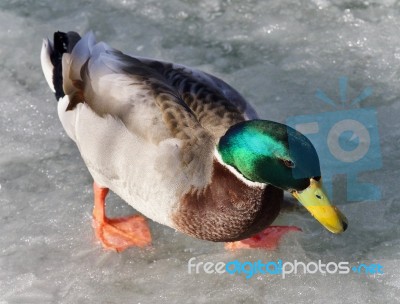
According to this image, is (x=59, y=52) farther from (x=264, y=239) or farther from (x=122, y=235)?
(x=264, y=239)

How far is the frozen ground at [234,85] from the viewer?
364 cm

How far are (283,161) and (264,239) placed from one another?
0.89 m

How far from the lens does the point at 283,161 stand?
10.0 feet

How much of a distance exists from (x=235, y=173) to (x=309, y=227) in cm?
72

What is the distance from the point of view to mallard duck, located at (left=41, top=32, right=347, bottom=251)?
3.12m

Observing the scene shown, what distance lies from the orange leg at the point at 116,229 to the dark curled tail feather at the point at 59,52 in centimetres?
59

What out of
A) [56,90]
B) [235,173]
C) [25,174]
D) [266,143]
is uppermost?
[266,143]

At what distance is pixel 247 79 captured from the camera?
4711 mm

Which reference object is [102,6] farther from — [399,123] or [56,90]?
[399,123]

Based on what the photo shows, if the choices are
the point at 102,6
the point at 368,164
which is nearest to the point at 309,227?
the point at 368,164

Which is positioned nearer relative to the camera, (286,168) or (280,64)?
(286,168)

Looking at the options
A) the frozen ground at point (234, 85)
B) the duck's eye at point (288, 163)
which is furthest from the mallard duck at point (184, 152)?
the frozen ground at point (234, 85)

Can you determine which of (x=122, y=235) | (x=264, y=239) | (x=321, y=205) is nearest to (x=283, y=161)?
(x=321, y=205)

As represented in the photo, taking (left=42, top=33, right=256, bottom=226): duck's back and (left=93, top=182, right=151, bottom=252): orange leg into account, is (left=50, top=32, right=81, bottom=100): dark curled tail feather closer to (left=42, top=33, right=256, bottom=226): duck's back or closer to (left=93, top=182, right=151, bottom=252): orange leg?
(left=42, top=33, right=256, bottom=226): duck's back
